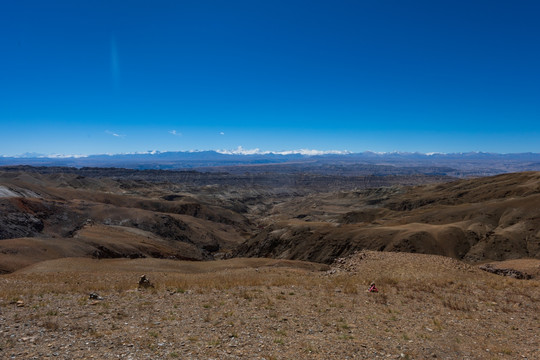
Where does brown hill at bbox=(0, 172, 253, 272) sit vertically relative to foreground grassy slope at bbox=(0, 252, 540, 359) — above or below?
below

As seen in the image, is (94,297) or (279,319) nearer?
(279,319)

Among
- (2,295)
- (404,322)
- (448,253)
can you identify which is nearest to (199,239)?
(448,253)

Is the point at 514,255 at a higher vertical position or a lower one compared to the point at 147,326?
lower

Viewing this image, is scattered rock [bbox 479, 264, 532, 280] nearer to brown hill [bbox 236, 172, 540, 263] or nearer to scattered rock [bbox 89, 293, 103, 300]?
brown hill [bbox 236, 172, 540, 263]

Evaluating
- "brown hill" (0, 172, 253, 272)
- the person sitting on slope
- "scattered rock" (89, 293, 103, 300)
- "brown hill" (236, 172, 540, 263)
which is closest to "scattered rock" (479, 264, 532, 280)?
the person sitting on slope

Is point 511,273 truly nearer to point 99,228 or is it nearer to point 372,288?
point 372,288

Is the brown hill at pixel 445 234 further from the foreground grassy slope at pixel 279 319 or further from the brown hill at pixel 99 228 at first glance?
the foreground grassy slope at pixel 279 319

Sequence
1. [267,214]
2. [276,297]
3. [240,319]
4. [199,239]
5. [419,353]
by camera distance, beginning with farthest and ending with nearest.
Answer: [267,214]
[199,239]
[276,297]
[240,319]
[419,353]

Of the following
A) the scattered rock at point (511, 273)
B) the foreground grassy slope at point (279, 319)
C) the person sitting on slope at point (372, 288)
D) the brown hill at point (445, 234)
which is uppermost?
the foreground grassy slope at point (279, 319)

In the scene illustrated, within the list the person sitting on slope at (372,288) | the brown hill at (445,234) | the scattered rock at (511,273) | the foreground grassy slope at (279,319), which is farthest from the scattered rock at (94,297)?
the brown hill at (445,234)

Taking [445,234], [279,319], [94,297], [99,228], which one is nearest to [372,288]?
[279,319]

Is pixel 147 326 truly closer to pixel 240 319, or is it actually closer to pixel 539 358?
pixel 240 319
